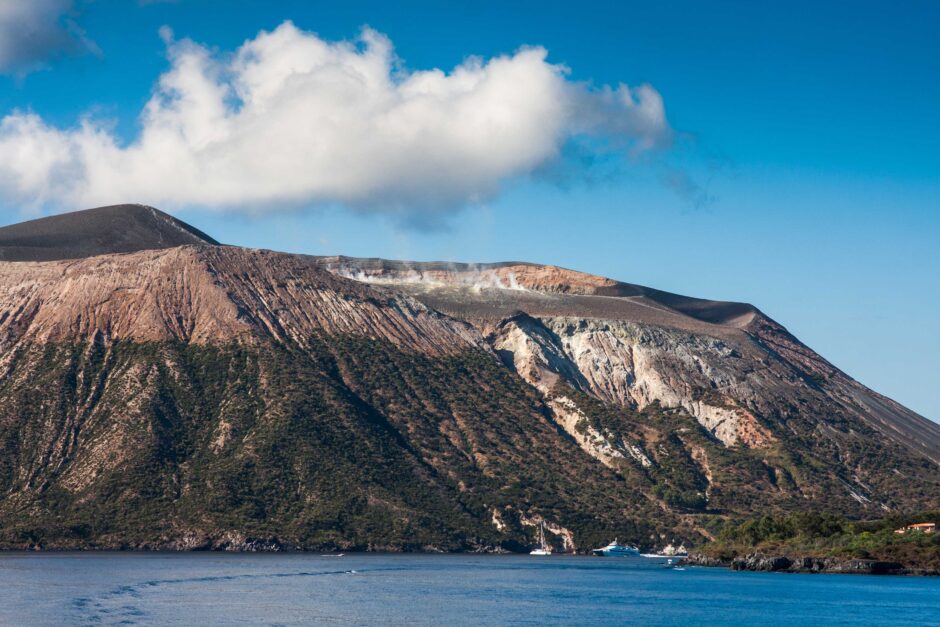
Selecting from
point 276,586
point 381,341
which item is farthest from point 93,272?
point 276,586

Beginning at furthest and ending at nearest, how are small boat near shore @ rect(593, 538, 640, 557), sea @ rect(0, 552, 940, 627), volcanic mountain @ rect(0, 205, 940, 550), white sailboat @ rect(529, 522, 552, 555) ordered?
1. white sailboat @ rect(529, 522, 552, 555)
2. small boat near shore @ rect(593, 538, 640, 557)
3. volcanic mountain @ rect(0, 205, 940, 550)
4. sea @ rect(0, 552, 940, 627)

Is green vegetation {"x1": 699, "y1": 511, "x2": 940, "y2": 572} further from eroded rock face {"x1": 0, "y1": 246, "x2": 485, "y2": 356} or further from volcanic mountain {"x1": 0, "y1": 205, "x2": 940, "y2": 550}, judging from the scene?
eroded rock face {"x1": 0, "y1": 246, "x2": 485, "y2": 356}

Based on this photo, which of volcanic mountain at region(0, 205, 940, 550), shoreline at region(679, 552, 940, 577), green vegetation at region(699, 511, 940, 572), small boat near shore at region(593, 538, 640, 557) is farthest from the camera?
small boat near shore at region(593, 538, 640, 557)

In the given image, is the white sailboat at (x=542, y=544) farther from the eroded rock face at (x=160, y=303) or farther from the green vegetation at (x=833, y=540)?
the eroded rock face at (x=160, y=303)

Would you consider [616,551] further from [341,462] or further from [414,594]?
[414,594]

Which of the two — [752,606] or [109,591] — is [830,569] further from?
[109,591]

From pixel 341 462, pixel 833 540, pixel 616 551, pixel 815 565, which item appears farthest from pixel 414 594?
pixel 616 551

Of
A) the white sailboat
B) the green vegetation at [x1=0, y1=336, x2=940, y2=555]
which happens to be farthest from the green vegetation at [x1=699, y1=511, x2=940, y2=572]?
the white sailboat

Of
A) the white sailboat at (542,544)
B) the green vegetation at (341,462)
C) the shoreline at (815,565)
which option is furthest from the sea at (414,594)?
the white sailboat at (542,544)
